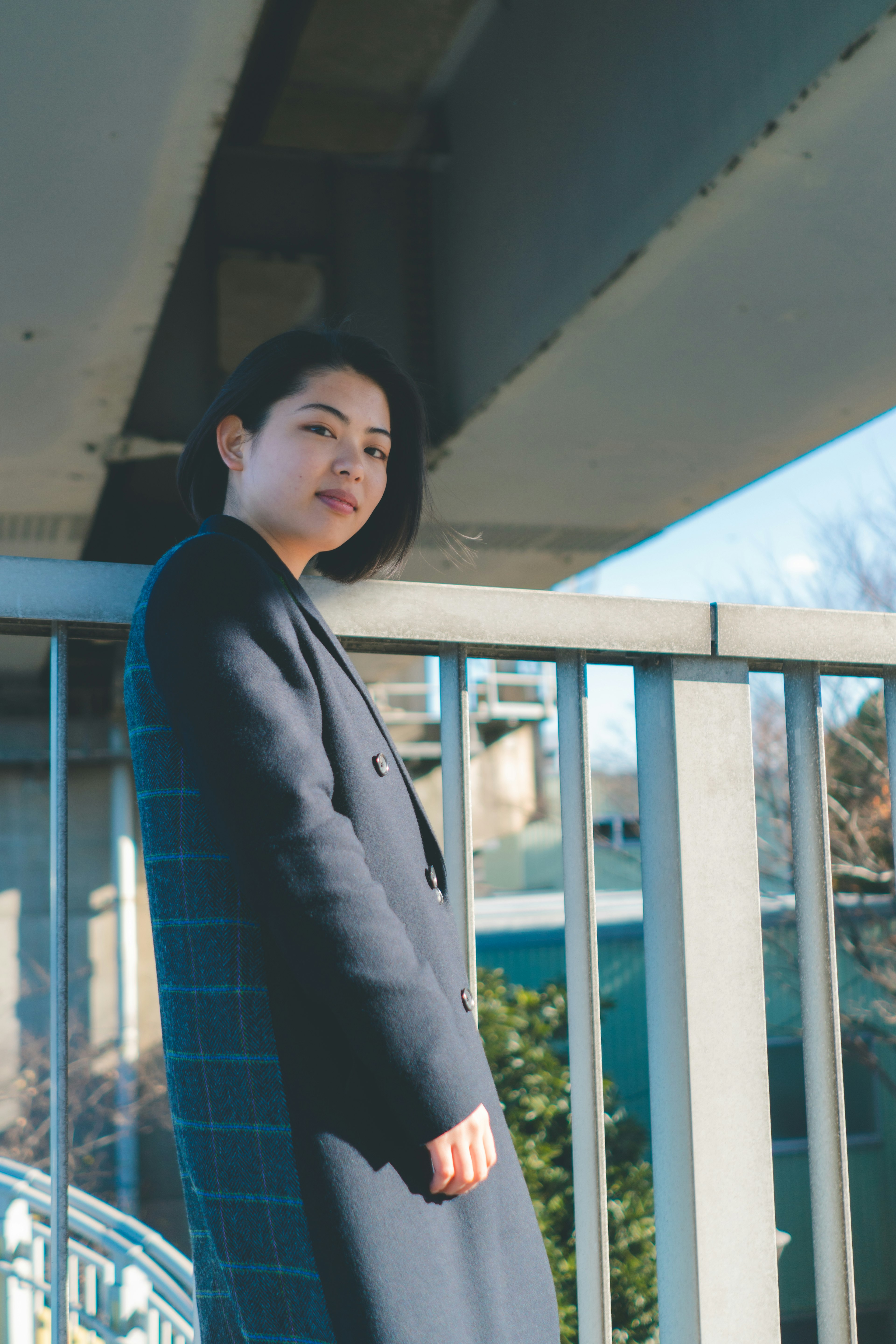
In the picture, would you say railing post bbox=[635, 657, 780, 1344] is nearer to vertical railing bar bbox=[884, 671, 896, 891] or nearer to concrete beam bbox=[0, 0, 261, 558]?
vertical railing bar bbox=[884, 671, 896, 891]

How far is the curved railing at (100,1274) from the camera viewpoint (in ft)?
10.8

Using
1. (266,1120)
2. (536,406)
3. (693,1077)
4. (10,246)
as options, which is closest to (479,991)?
(536,406)

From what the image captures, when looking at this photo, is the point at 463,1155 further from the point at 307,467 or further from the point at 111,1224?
the point at 111,1224

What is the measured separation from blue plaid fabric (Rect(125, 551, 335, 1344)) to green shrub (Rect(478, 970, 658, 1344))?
4395 mm

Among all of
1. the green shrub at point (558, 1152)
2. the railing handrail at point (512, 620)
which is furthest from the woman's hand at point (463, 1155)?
the green shrub at point (558, 1152)

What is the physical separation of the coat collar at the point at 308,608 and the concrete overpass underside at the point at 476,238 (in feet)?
5.79

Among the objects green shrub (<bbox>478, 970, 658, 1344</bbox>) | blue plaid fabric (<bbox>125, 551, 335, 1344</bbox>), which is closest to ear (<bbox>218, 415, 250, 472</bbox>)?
blue plaid fabric (<bbox>125, 551, 335, 1344</bbox>)

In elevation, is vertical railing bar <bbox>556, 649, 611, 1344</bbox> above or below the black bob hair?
below

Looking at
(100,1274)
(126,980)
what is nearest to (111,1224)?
(100,1274)

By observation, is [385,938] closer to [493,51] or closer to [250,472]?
[250,472]

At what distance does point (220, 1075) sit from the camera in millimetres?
869

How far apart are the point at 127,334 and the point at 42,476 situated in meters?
1.27

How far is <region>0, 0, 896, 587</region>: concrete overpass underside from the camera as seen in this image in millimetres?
2473

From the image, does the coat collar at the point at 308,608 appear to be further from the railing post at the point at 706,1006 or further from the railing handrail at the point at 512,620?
the railing post at the point at 706,1006
